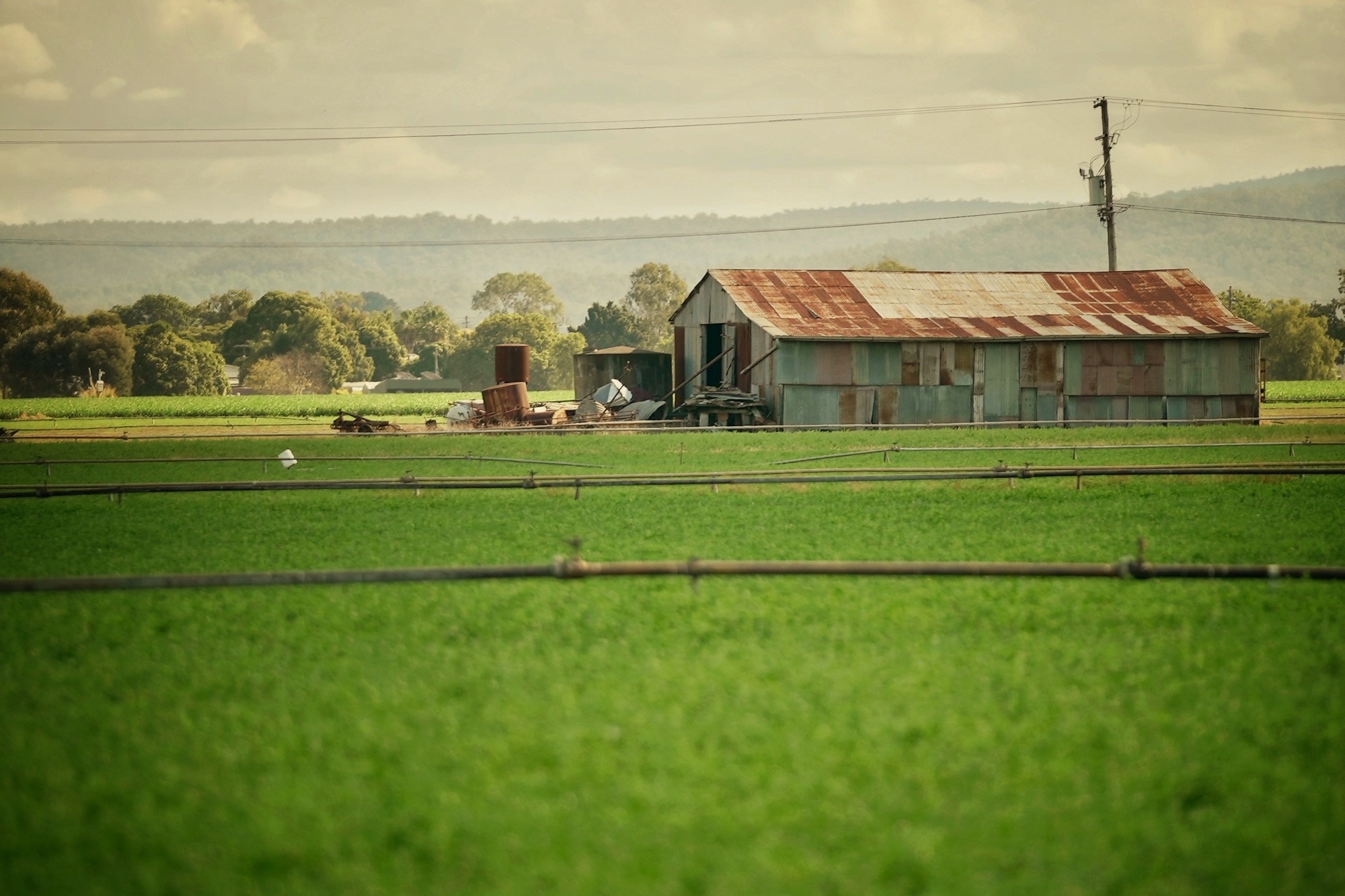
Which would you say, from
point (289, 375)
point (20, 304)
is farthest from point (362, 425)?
point (20, 304)

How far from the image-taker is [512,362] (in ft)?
196

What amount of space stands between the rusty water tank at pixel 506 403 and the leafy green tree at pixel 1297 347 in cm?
10689

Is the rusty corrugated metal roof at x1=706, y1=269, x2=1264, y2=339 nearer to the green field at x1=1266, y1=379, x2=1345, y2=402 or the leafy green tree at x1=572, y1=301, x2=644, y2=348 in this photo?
the green field at x1=1266, y1=379, x2=1345, y2=402

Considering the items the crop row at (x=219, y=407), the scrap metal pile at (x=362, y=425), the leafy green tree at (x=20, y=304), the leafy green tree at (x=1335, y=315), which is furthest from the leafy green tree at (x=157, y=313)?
the leafy green tree at (x=1335, y=315)

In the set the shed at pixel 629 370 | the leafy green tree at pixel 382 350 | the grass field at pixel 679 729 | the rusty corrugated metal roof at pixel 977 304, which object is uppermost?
the leafy green tree at pixel 382 350

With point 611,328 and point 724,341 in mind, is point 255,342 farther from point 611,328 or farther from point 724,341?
point 724,341

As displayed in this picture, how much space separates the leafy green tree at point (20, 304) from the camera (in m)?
126

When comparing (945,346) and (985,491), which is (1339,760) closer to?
(985,491)

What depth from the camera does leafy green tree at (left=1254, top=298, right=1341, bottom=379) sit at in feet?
440

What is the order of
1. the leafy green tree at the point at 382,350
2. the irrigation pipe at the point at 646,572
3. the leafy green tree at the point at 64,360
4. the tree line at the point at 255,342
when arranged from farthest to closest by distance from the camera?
the leafy green tree at the point at 382,350 < the tree line at the point at 255,342 < the leafy green tree at the point at 64,360 < the irrigation pipe at the point at 646,572

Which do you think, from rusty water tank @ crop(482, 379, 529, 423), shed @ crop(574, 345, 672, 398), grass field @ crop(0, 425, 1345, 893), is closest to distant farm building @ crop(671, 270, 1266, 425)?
shed @ crop(574, 345, 672, 398)

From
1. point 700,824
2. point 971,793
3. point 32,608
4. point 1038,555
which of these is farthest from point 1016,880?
point 32,608

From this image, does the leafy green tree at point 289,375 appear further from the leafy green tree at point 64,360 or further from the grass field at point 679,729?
the grass field at point 679,729

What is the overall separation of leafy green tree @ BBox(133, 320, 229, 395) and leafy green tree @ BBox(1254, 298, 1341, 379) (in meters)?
109
